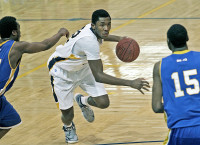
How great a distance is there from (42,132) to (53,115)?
721 millimetres

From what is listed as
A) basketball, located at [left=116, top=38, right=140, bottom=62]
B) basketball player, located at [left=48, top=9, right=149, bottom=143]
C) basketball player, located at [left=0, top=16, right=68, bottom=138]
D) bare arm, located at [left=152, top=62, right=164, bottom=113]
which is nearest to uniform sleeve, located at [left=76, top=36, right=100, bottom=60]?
basketball player, located at [left=48, top=9, right=149, bottom=143]

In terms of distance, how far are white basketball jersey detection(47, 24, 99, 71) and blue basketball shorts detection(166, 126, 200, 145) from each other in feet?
7.79

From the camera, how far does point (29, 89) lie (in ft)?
32.8

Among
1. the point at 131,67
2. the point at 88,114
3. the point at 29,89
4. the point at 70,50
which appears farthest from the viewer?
the point at 131,67

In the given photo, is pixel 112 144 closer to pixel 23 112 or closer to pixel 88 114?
pixel 88 114

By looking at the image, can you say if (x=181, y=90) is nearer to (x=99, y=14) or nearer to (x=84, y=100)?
(x=99, y=14)

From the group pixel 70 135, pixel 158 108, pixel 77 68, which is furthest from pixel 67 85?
pixel 158 108

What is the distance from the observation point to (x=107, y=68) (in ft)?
35.4

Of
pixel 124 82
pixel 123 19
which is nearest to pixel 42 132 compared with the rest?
pixel 124 82

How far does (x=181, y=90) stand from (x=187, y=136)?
1.31 ft

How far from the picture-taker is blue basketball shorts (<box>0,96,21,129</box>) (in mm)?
6715

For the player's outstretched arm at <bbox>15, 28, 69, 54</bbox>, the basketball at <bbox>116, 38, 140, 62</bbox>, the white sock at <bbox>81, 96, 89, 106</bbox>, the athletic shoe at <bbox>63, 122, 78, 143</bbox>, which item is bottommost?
the athletic shoe at <bbox>63, 122, 78, 143</bbox>

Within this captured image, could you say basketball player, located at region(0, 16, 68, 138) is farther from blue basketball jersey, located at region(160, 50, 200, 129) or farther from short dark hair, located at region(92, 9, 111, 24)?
blue basketball jersey, located at region(160, 50, 200, 129)

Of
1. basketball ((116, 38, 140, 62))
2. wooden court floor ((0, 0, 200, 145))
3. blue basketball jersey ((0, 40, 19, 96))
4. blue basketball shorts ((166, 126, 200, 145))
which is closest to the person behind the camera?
blue basketball shorts ((166, 126, 200, 145))
